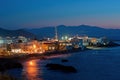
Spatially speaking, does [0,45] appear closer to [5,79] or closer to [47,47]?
[47,47]

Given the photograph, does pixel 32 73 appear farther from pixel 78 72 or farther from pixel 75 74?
pixel 78 72

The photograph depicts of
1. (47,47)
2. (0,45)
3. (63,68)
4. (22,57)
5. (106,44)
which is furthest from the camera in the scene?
(106,44)

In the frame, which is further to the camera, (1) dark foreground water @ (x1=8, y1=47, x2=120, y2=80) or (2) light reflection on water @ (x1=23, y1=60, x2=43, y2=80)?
(1) dark foreground water @ (x1=8, y1=47, x2=120, y2=80)

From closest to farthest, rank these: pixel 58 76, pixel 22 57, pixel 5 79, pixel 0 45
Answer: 1. pixel 5 79
2. pixel 58 76
3. pixel 22 57
4. pixel 0 45

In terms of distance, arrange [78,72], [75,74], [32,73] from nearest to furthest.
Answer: [75,74] → [32,73] → [78,72]

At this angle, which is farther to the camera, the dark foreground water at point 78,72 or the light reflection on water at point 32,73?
the dark foreground water at point 78,72

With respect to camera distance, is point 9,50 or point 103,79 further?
point 9,50

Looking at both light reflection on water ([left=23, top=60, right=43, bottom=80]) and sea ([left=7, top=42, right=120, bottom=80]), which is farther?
sea ([left=7, top=42, right=120, bottom=80])

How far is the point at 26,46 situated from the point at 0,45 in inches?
252

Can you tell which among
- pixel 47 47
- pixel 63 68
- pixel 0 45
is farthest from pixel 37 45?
pixel 63 68

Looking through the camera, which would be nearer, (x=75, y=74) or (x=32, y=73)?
(x=75, y=74)

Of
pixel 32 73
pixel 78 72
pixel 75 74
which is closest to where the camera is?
pixel 75 74

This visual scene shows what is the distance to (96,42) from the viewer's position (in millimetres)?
115062

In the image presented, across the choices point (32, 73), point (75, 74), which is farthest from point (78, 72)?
point (32, 73)
